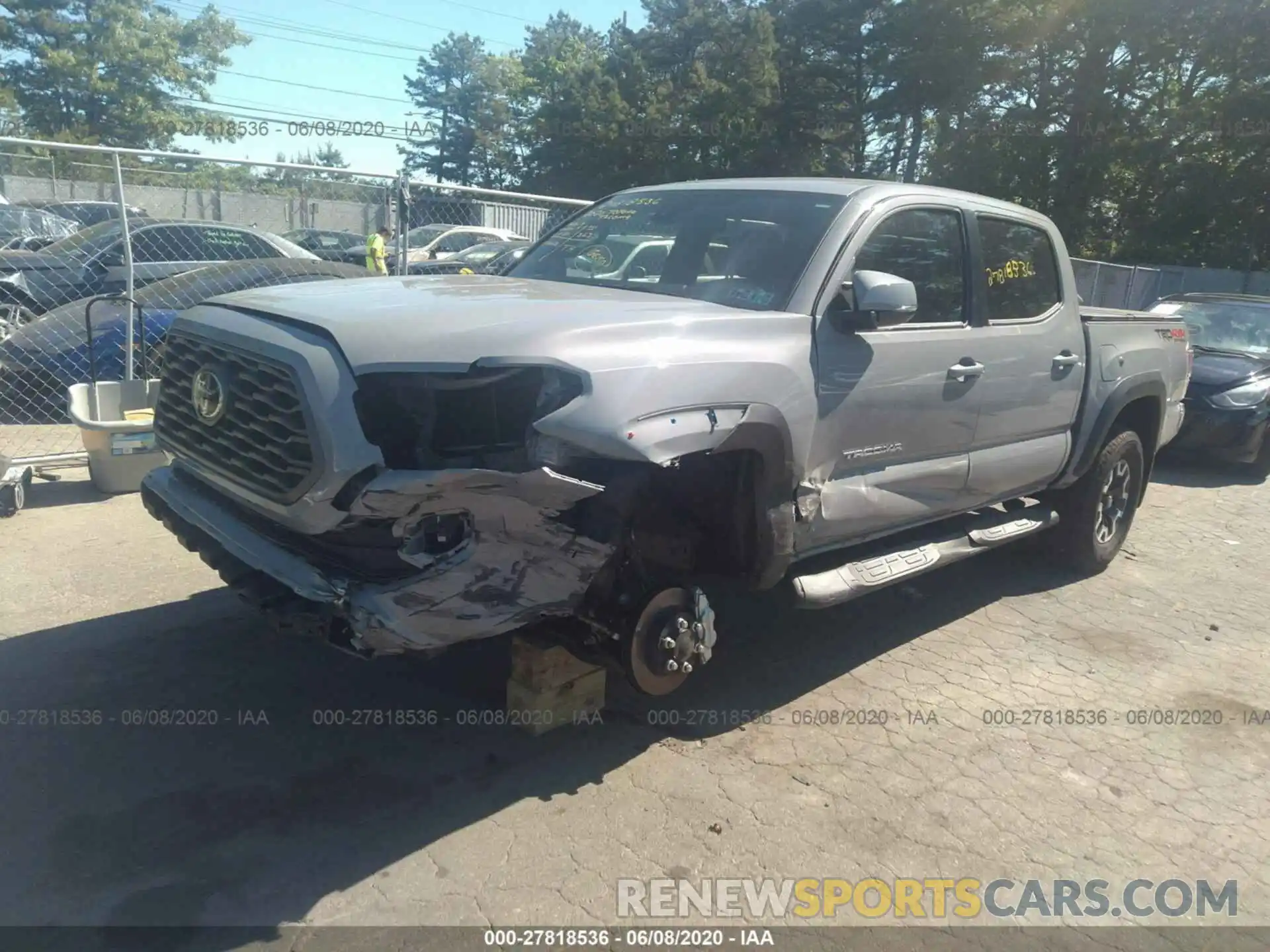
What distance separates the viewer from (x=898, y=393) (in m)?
4.06

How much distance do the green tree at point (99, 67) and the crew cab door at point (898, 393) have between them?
41216mm

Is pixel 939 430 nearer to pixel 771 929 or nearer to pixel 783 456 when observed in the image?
pixel 783 456

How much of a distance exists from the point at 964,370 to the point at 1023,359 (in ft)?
2.01

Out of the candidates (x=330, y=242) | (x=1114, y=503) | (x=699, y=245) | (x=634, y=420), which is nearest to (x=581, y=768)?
(x=634, y=420)

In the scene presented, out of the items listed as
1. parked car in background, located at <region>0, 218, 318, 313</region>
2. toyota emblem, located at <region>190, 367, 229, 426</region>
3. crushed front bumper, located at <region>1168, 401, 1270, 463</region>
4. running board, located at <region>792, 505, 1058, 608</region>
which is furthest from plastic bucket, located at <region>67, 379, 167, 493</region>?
crushed front bumper, located at <region>1168, 401, 1270, 463</region>

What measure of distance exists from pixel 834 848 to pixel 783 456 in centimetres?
133

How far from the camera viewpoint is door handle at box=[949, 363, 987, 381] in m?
4.36

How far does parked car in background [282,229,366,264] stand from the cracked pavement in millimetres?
10651

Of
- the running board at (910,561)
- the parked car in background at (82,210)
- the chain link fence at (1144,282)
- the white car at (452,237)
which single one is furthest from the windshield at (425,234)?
the running board at (910,561)

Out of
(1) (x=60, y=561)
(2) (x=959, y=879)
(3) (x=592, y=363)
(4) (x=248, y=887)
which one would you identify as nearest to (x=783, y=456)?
(3) (x=592, y=363)

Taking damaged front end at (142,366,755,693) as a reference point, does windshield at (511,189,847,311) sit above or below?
above

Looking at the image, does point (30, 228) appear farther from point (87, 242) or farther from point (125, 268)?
point (125, 268)

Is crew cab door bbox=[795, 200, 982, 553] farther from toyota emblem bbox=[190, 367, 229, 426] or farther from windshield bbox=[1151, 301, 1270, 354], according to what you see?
windshield bbox=[1151, 301, 1270, 354]

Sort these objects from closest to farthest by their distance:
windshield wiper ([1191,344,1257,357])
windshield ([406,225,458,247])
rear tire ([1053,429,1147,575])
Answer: rear tire ([1053,429,1147,575])
windshield wiper ([1191,344,1257,357])
windshield ([406,225,458,247])
